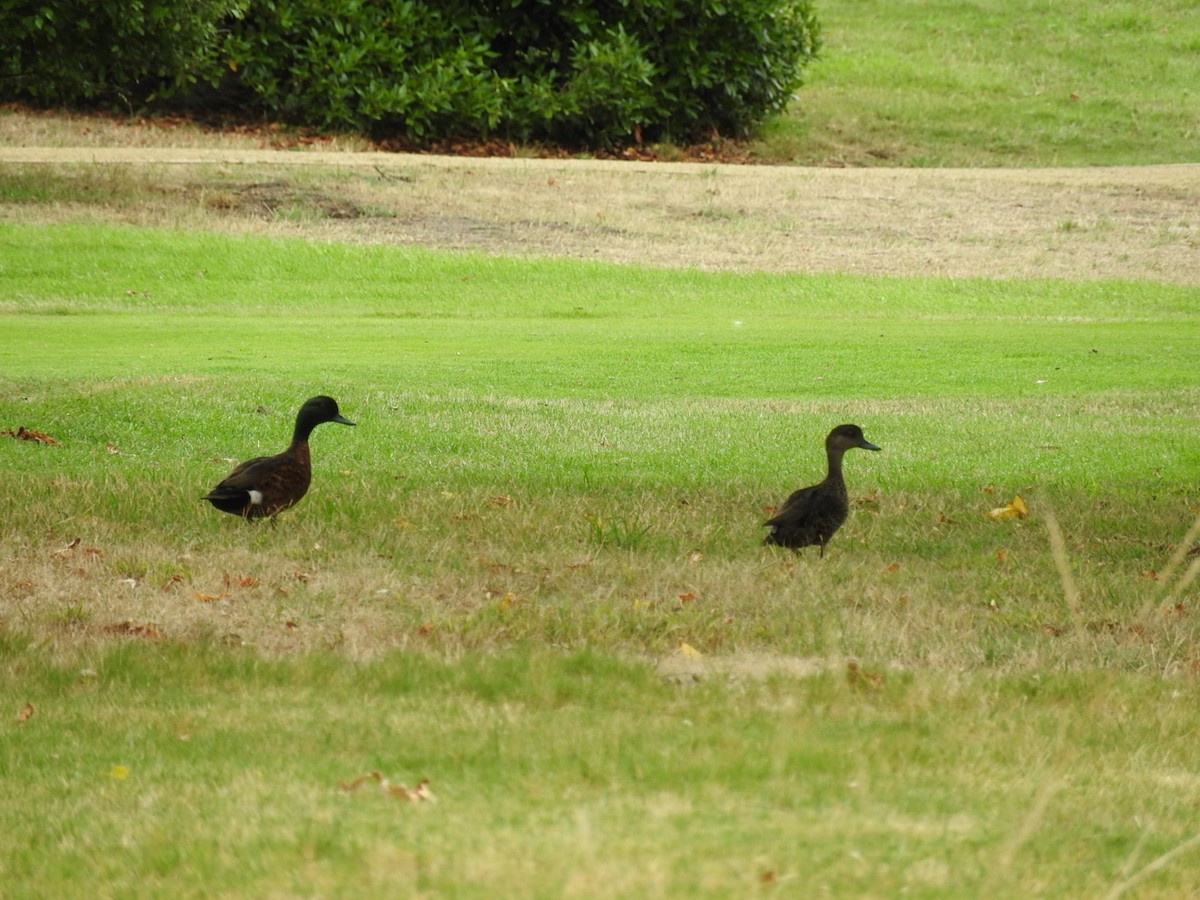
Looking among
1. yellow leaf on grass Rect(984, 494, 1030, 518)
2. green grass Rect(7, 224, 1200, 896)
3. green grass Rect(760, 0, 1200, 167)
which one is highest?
green grass Rect(760, 0, 1200, 167)

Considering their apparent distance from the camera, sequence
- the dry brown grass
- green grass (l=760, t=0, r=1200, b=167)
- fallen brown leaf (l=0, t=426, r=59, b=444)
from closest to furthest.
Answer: fallen brown leaf (l=0, t=426, r=59, b=444), the dry brown grass, green grass (l=760, t=0, r=1200, b=167)

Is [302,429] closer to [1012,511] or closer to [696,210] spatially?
[1012,511]

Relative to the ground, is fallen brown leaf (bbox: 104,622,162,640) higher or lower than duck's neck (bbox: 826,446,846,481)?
lower

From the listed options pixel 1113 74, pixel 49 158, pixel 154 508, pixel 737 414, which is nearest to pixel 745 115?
pixel 1113 74

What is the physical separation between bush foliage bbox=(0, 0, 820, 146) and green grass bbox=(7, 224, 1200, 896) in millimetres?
17435

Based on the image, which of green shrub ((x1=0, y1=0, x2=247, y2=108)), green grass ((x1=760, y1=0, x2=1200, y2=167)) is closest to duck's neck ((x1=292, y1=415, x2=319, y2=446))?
green shrub ((x1=0, y1=0, x2=247, y2=108))

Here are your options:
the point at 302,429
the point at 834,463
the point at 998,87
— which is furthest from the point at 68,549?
the point at 998,87

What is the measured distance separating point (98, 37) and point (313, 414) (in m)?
15.4

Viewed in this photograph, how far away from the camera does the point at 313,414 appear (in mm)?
8570

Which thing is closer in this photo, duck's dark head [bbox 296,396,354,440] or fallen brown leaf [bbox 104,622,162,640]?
fallen brown leaf [bbox 104,622,162,640]

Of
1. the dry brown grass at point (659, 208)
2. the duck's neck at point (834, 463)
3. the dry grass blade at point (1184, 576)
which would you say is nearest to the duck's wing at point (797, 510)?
the duck's neck at point (834, 463)

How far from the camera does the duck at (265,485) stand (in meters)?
8.03

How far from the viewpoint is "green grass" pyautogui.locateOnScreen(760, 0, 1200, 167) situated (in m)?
36.0

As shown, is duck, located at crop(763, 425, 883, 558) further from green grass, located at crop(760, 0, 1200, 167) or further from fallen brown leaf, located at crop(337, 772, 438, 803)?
green grass, located at crop(760, 0, 1200, 167)
